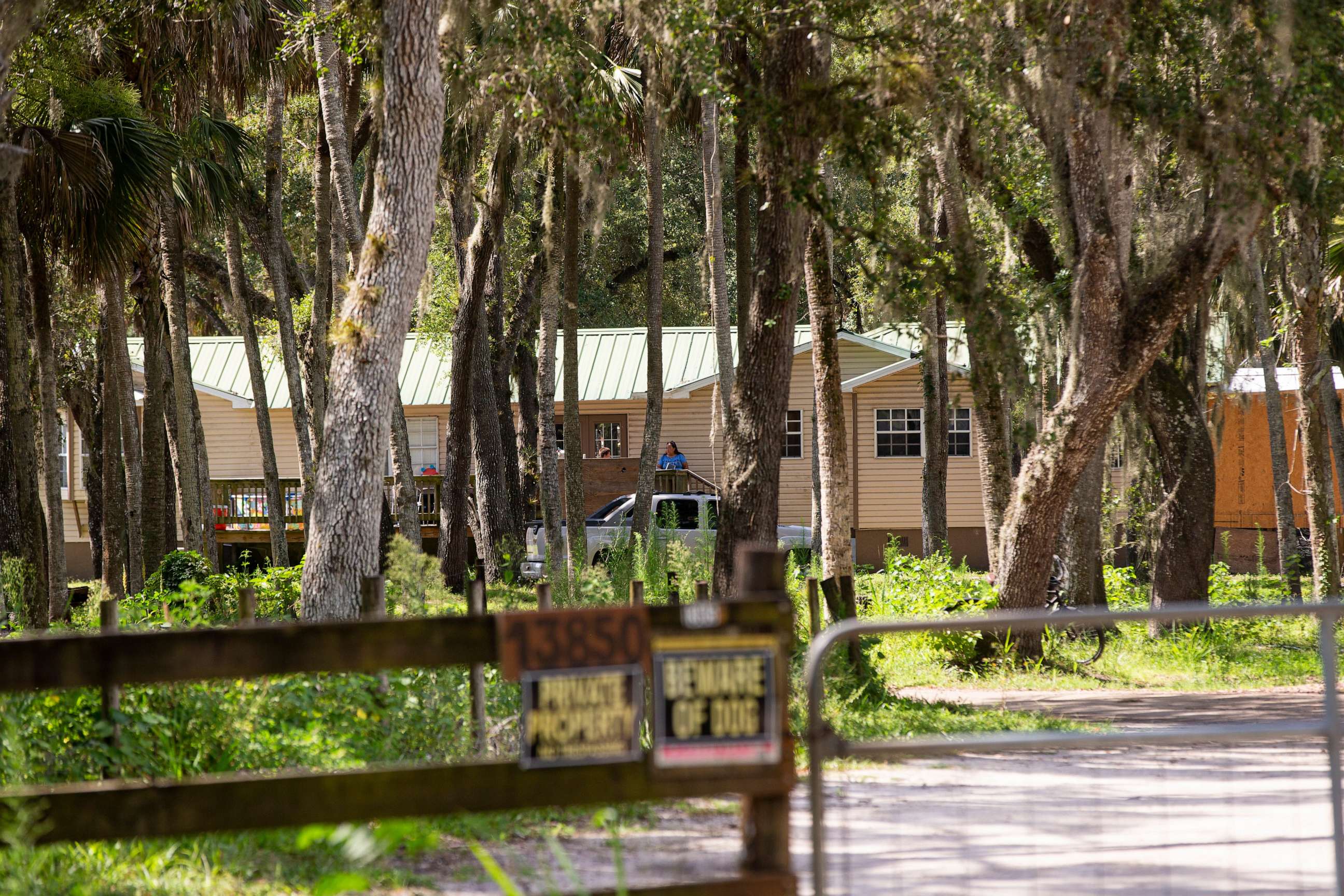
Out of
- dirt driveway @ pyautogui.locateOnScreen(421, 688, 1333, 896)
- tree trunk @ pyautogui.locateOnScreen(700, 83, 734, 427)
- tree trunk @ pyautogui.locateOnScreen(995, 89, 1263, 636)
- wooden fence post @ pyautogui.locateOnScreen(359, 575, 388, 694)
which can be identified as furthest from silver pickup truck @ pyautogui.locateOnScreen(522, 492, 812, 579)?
wooden fence post @ pyautogui.locateOnScreen(359, 575, 388, 694)

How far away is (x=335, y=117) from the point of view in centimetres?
1262

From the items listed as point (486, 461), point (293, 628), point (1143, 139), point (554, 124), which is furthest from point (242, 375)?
point (293, 628)

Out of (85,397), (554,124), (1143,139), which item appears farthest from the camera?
(85,397)

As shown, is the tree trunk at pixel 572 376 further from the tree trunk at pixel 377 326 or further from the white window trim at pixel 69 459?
the white window trim at pixel 69 459

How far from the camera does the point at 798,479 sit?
90.7 feet

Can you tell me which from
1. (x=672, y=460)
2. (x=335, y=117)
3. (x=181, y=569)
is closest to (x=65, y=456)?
(x=672, y=460)

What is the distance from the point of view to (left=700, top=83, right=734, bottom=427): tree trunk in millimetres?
15055

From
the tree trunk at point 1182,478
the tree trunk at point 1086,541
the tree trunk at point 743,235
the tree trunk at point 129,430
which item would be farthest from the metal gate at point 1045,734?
the tree trunk at point 129,430

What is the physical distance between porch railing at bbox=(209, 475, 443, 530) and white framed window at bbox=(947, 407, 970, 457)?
11.5 meters

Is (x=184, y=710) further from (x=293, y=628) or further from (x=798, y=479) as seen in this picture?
(x=798, y=479)

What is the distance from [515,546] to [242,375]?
12.3 m

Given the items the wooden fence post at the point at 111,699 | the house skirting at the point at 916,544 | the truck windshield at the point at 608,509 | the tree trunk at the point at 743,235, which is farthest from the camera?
the house skirting at the point at 916,544

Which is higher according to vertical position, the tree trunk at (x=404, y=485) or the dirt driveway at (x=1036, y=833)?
the tree trunk at (x=404, y=485)

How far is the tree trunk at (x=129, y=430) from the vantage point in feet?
54.1
